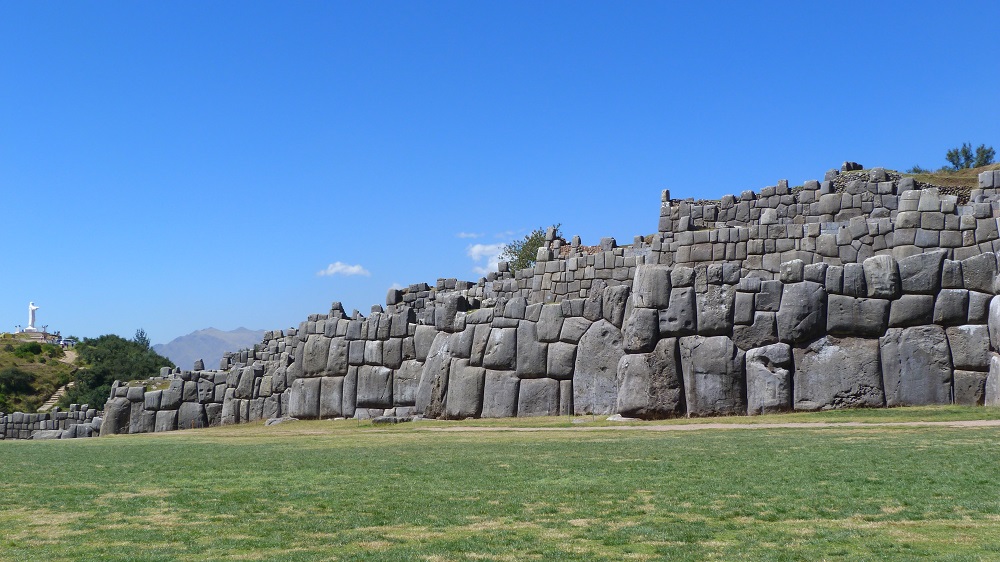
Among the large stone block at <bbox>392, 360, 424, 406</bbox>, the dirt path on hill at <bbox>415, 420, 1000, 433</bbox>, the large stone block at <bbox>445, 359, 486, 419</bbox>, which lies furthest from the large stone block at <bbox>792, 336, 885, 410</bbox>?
the large stone block at <bbox>392, 360, 424, 406</bbox>

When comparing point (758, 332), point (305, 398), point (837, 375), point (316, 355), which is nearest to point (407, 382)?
point (316, 355)

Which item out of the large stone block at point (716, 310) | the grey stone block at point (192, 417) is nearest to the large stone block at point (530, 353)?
the large stone block at point (716, 310)

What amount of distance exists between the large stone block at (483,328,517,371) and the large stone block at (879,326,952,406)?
925 cm

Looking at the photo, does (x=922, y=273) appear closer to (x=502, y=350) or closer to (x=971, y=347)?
(x=971, y=347)

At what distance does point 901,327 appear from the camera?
2164 cm

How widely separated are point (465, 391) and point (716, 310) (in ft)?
24.4

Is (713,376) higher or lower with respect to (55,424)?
higher

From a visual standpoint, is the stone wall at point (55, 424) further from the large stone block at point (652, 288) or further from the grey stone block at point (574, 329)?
the large stone block at point (652, 288)

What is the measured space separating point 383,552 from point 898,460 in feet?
24.9

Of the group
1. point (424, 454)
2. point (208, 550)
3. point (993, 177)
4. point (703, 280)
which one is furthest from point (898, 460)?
point (993, 177)

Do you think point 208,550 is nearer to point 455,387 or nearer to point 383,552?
point 383,552

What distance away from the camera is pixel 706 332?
2316 cm

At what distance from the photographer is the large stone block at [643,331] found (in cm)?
2353

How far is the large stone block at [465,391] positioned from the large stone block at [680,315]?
5.76m
